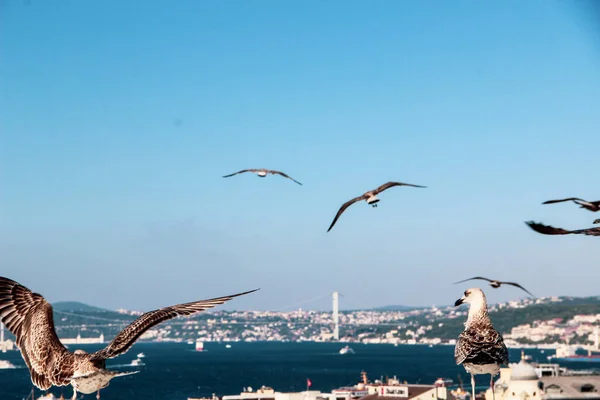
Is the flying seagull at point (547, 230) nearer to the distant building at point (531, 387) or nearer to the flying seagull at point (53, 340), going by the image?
the flying seagull at point (53, 340)

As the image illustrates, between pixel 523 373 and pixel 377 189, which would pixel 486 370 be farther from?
pixel 523 373

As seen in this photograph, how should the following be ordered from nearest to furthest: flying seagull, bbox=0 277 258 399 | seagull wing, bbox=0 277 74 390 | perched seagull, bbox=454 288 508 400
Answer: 1. flying seagull, bbox=0 277 258 399
2. seagull wing, bbox=0 277 74 390
3. perched seagull, bbox=454 288 508 400

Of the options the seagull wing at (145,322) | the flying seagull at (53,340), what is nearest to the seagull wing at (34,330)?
the flying seagull at (53,340)

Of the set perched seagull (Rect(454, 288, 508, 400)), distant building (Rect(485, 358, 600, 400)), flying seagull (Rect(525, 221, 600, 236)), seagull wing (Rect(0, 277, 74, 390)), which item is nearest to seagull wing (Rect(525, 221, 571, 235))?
flying seagull (Rect(525, 221, 600, 236))

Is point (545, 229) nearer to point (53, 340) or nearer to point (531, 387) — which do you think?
point (53, 340)

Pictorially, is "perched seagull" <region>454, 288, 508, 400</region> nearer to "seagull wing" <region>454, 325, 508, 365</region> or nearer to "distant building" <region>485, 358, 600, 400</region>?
"seagull wing" <region>454, 325, 508, 365</region>

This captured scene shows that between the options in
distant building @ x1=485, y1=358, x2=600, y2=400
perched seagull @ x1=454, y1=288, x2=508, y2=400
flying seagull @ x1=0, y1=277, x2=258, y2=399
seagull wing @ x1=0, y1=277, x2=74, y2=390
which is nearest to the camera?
flying seagull @ x1=0, y1=277, x2=258, y2=399

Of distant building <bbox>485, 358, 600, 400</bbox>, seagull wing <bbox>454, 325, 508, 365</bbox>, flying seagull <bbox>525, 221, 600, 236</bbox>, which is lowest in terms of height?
distant building <bbox>485, 358, 600, 400</bbox>
